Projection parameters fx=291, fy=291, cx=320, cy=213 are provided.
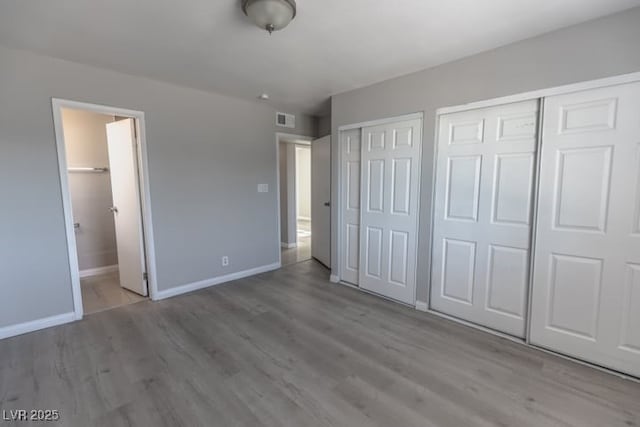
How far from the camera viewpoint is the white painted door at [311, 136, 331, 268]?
4.37 metres

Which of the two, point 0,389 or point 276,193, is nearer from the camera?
point 0,389

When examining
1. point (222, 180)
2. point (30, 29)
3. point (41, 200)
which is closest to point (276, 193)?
point (222, 180)

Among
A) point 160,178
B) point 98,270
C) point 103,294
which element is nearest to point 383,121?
point 160,178

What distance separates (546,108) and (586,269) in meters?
1.22

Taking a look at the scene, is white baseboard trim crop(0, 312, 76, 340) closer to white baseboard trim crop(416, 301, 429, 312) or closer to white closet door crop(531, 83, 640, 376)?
white baseboard trim crop(416, 301, 429, 312)

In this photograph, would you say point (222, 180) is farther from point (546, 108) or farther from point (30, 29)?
point (546, 108)

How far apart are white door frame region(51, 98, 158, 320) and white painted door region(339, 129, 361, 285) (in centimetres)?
224

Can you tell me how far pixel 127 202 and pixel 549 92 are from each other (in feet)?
13.8

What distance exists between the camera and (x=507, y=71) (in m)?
2.35

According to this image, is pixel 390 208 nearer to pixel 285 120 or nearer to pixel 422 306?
pixel 422 306

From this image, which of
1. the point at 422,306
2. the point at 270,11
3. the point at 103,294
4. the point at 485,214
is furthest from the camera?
the point at 103,294

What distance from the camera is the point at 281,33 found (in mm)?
2129

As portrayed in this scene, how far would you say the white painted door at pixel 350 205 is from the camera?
140 inches

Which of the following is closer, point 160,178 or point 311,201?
point 160,178
